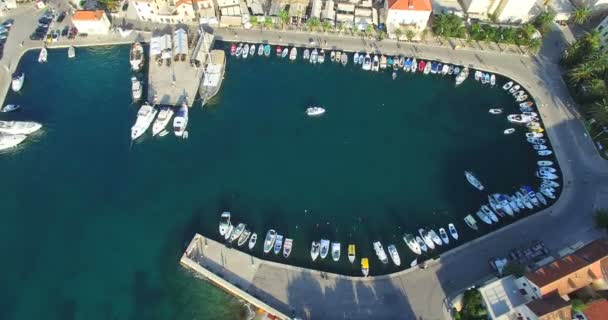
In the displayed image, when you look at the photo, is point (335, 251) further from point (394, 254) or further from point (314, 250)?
point (394, 254)

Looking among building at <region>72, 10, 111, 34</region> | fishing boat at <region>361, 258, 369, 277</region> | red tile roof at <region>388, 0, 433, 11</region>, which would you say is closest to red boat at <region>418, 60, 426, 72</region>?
red tile roof at <region>388, 0, 433, 11</region>

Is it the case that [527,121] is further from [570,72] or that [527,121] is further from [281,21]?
[281,21]

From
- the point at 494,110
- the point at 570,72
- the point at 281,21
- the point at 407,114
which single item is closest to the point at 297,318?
the point at 407,114

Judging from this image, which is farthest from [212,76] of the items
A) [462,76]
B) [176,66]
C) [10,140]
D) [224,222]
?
[462,76]

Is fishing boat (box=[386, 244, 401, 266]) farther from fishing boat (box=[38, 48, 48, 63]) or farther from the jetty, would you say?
fishing boat (box=[38, 48, 48, 63])

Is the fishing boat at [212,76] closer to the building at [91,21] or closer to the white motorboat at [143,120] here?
the white motorboat at [143,120]
